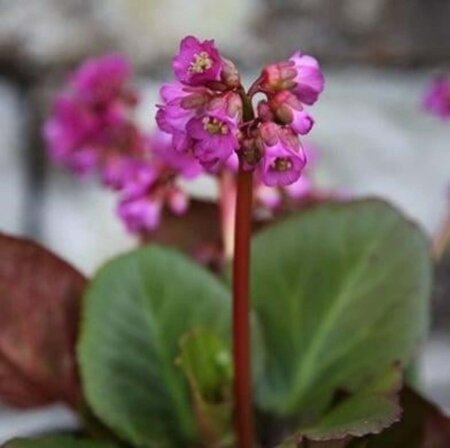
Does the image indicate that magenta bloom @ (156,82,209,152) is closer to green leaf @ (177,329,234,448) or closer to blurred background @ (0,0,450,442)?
green leaf @ (177,329,234,448)

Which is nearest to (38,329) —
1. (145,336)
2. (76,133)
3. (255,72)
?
(145,336)

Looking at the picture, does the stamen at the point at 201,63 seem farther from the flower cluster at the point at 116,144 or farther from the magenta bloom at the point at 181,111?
the flower cluster at the point at 116,144

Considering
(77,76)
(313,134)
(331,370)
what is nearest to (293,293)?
(331,370)

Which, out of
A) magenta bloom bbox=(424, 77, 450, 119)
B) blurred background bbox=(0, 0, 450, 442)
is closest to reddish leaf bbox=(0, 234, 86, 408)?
magenta bloom bbox=(424, 77, 450, 119)

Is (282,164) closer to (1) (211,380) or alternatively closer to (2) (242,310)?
(2) (242,310)

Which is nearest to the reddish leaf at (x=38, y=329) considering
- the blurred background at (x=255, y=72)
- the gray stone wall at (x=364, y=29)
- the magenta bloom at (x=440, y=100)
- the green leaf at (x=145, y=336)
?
the green leaf at (x=145, y=336)

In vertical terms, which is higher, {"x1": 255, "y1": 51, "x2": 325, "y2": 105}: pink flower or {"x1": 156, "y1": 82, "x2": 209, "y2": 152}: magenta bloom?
{"x1": 255, "y1": 51, "x2": 325, "y2": 105}: pink flower

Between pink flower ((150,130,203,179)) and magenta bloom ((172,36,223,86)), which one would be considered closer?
magenta bloom ((172,36,223,86))
